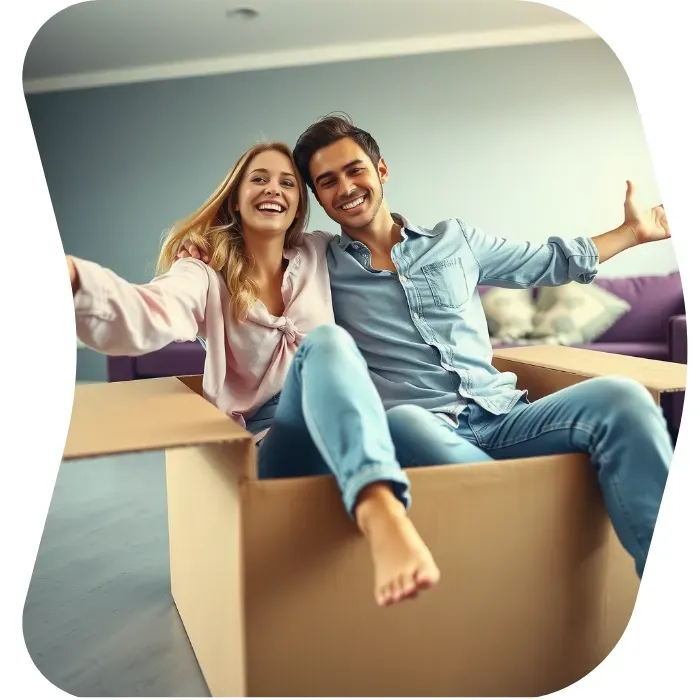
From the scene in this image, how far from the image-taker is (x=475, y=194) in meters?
1.17

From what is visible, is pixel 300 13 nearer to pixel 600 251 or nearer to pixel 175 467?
pixel 600 251

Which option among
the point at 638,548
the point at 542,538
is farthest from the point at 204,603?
the point at 638,548

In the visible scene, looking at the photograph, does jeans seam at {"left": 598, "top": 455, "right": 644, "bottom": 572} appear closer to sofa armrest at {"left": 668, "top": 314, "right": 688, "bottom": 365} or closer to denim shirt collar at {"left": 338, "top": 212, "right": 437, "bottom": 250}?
sofa armrest at {"left": 668, "top": 314, "right": 688, "bottom": 365}

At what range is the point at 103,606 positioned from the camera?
1.31 meters

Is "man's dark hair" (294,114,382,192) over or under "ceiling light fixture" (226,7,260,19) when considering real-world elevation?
under

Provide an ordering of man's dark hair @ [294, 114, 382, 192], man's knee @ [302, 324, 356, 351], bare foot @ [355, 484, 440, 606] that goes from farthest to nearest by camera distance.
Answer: man's dark hair @ [294, 114, 382, 192] < man's knee @ [302, 324, 356, 351] < bare foot @ [355, 484, 440, 606]

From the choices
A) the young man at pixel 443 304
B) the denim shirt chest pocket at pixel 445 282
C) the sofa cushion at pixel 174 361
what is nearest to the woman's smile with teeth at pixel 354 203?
the young man at pixel 443 304

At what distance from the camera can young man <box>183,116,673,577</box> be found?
1073mm

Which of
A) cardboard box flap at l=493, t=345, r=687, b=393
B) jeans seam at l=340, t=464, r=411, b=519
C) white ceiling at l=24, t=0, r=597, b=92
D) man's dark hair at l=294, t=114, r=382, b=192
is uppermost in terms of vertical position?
white ceiling at l=24, t=0, r=597, b=92

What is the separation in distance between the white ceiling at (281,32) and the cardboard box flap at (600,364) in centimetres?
44

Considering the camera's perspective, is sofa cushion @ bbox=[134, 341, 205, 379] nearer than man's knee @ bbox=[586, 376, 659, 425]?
No

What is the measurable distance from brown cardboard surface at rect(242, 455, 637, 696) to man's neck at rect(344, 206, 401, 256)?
13.3 inches

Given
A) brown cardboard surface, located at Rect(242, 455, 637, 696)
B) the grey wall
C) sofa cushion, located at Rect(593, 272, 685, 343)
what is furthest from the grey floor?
sofa cushion, located at Rect(593, 272, 685, 343)

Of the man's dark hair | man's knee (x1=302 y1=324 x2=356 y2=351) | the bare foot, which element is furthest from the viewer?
the man's dark hair
